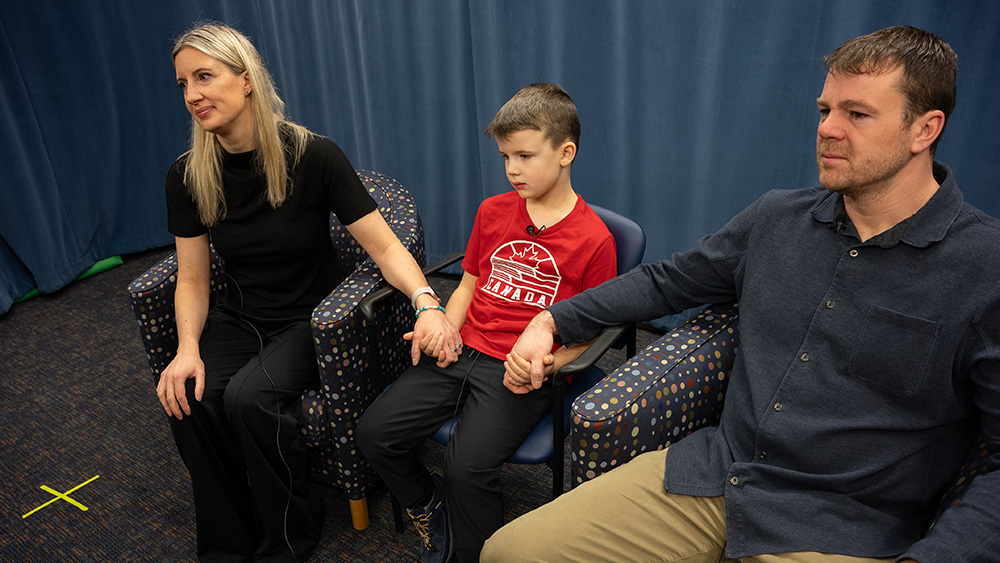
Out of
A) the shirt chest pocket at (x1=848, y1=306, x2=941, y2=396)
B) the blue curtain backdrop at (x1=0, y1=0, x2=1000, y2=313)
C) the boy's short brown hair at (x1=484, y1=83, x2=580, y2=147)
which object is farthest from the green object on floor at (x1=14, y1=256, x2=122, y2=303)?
the shirt chest pocket at (x1=848, y1=306, x2=941, y2=396)

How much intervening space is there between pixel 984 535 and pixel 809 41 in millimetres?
1671

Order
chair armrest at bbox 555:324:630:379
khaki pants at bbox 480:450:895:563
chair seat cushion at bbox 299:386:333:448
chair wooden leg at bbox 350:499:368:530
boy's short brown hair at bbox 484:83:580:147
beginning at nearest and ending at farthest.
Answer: khaki pants at bbox 480:450:895:563, chair armrest at bbox 555:324:630:379, boy's short brown hair at bbox 484:83:580:147, chair seat cushion at bbox 299:386:333:448, chair wooden leg at bbox 350:499:368:530

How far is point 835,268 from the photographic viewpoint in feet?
3.87

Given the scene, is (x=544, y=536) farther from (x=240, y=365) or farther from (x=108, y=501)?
(x=108, y=501)

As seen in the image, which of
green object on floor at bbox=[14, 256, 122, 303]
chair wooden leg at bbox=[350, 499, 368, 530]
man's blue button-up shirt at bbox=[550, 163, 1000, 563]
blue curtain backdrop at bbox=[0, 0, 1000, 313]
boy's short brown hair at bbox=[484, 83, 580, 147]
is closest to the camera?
man's blue button-up shirt at bbox=[550, 163, 1000, 563]

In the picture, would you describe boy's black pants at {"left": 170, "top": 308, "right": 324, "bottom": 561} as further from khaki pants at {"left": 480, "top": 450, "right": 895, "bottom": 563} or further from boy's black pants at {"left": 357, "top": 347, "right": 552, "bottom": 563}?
khaki pants at {"left": 480, "top": 450, "right": 895, "bottom": 563}

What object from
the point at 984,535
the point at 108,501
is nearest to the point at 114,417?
the point at 108,501

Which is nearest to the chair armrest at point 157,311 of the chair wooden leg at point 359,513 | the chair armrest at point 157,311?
the chair armrest at point 157,311

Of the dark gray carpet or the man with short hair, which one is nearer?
the man with short hair

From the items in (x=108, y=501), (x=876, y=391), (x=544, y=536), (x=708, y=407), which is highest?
(x=876, y=391)

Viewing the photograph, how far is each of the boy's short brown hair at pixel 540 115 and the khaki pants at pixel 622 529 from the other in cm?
82

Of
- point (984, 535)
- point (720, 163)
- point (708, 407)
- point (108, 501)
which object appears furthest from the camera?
point (720, 163)

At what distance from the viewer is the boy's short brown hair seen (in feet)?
5.11

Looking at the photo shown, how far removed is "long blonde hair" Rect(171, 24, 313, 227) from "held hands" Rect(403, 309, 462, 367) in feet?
1.74
